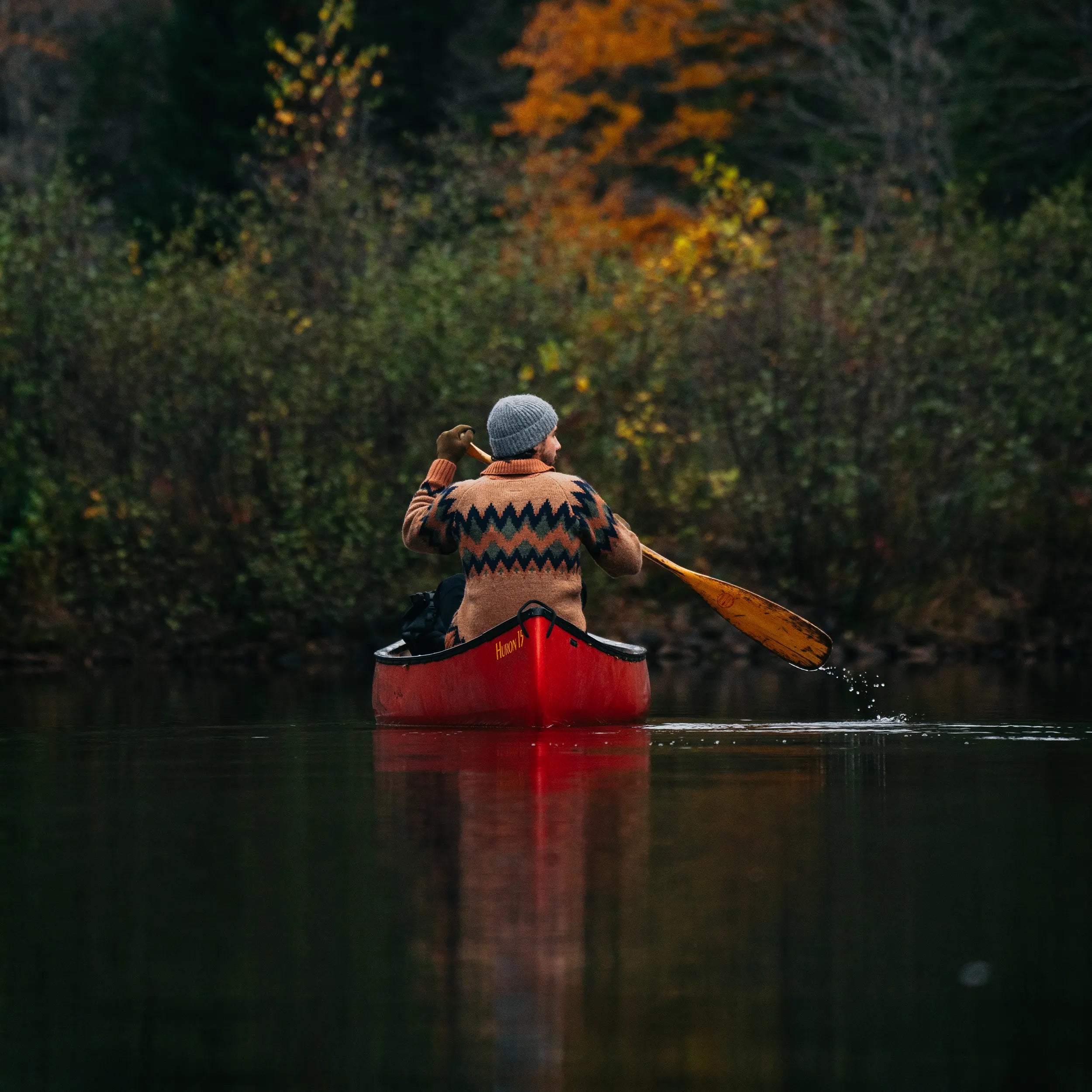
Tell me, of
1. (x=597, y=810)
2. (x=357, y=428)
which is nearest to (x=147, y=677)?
(x=357, y=428)

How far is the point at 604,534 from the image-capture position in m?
14.3

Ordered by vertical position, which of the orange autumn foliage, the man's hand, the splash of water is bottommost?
the splash of water

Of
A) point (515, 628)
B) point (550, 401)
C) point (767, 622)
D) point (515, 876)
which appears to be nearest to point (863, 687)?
point (767, 622)

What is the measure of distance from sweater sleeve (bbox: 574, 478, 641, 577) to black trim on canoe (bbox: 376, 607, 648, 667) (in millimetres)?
397

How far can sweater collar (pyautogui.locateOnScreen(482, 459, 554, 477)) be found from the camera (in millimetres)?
14289

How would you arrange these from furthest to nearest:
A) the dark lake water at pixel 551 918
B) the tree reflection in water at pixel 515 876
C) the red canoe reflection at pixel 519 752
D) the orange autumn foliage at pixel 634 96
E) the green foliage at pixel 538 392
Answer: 1. the orange autumn foliage at pixel 634 96
2. the green foliage at pixel 538 392
3. the red canoe reflection at pixel 519 752
4. the tree reflection in water at pixel 515 876
5. the dark lake water at pixel 551 918

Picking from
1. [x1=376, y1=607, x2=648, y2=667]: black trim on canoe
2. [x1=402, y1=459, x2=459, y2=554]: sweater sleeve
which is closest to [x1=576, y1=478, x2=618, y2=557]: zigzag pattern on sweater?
[x1=376, y1=607, x2=648, y2=667]: black trim on canoe

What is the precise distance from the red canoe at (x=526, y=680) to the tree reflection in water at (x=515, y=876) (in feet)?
1.88

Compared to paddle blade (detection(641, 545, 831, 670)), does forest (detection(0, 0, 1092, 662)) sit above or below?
above

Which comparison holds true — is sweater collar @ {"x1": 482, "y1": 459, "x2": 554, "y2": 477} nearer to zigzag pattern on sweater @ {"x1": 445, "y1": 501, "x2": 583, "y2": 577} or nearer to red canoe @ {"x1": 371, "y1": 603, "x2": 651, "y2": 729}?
zigzag pattern on sweater @ {"x1": 445, "y1": 501, "x2": 583, "y2": 577}

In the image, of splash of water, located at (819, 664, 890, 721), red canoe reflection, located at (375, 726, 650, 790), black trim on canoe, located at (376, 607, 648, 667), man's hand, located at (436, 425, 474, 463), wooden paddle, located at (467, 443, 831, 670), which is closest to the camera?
red canoe reflection, located at (375, 726, 650, 790)

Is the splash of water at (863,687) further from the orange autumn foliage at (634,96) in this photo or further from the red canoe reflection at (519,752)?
the orange autumn foliage at (634,96)

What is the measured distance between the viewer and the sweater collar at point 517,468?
14289 millimetres

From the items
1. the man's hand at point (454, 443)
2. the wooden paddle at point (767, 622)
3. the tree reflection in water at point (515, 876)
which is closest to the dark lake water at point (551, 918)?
the tree reflection in water at point (515, 876)
